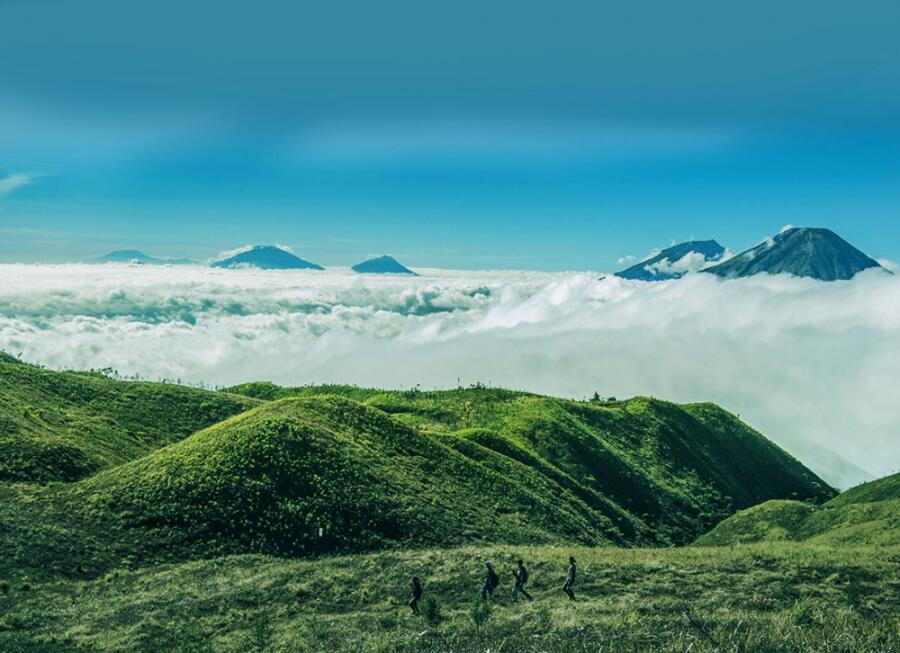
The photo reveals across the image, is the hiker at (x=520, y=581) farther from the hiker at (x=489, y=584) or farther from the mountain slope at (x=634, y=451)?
the mountain slope at (x=634, y=451)

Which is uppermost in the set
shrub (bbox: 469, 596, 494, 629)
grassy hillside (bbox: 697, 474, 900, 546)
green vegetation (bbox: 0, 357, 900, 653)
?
shrub (bbox: 469, 596, 494, 629)

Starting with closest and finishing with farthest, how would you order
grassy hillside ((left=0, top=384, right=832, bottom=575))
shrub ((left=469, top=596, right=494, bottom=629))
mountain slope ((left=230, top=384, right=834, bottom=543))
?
1. shrub ((left=469, top=596, right=494, bottom=629))
2. grassy hillside ((left=0, top=384, right=832, bottom=575))
3. mountain slope ((left=230, top=384, right=834, bottom=543))

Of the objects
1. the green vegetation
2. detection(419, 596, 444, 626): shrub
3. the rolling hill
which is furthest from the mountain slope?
detection(419, 596, 444, 626): shrub

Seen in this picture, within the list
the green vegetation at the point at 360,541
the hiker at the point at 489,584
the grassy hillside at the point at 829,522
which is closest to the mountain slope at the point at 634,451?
the green vegetation at the point at 360,541

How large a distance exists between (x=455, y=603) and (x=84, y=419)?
80.6 meters

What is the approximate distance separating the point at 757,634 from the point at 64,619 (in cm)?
3712

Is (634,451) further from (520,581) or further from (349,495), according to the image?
(520,581)

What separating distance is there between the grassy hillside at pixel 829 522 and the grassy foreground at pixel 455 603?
2274 cm

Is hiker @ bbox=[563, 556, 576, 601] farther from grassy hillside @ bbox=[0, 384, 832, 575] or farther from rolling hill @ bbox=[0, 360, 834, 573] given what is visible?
grassy hillside @ bbox=[0, 384, 832, 575]

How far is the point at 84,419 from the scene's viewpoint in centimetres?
9750

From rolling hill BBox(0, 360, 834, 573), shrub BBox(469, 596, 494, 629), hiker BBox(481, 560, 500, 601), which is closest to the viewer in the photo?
shrub BBox(469, 596, 494, 629)

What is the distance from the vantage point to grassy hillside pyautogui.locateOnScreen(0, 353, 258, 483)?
7244 cm

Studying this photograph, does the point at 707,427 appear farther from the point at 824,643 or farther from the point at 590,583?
the point at 824,643

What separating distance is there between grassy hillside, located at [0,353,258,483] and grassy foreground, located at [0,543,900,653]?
30.9 m
